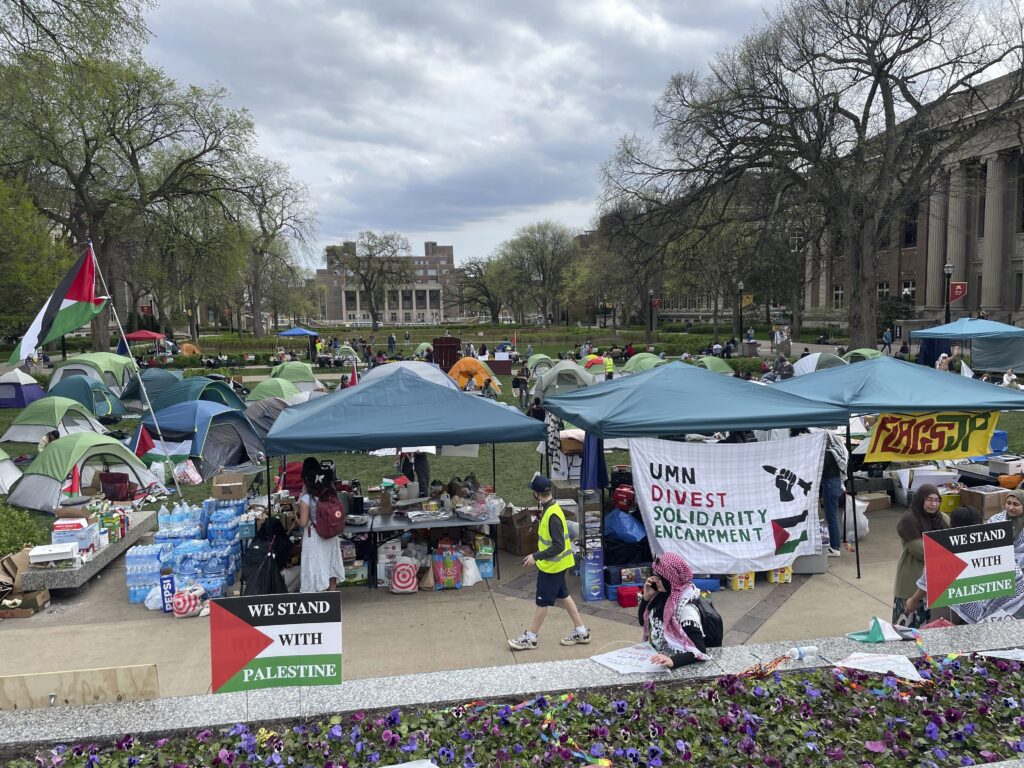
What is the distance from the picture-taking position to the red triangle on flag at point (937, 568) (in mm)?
5521

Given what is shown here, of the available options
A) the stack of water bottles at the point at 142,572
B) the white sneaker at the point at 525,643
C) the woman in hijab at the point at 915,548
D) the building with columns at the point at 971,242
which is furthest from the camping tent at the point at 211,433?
the building with columns at the point at 971,242

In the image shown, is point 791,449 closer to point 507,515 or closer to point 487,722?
point 507,515

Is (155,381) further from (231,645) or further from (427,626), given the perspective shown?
(231,645)

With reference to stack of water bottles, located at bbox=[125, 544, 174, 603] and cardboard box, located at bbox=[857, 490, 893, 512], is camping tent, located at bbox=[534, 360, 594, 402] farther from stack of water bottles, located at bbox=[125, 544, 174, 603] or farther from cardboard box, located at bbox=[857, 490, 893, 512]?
stack of water bottles, located at bbox=[125, 544, 174, 603]

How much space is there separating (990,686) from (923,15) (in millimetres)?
26847

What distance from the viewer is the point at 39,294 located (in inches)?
1192

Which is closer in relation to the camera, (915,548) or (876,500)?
(915,548)

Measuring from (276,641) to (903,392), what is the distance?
8.18 m

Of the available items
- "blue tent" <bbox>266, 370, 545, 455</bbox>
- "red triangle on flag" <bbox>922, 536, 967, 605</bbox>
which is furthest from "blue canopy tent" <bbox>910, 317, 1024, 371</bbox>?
"red triangle on flag" <bbox>922, 536, 967, 605</bbox>

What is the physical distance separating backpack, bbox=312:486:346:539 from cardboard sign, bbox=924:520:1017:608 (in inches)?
210

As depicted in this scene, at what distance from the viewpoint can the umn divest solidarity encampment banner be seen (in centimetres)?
792

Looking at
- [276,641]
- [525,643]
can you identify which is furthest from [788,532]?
[276,641]

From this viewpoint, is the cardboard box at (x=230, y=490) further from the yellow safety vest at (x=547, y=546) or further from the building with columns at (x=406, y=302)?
the building with columns at (x=406, y=302)

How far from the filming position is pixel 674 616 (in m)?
5.10
